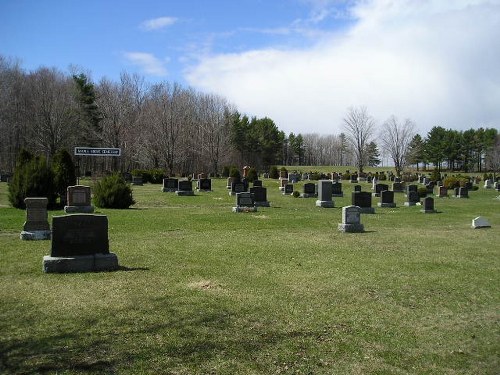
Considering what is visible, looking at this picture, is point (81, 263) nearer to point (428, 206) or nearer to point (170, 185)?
point (428, 206)

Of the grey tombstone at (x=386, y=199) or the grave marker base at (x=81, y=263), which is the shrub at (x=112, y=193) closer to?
the grave marker base at (x=81, y=263)

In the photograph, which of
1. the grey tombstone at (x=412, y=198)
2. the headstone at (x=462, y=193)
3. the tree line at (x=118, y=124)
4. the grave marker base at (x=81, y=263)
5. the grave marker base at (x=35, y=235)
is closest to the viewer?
the grave marker base at (x=81, y=263)

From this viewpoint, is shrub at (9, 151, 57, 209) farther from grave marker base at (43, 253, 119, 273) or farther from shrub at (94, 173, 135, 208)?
grave marker base at (43, 253, 119, 273)

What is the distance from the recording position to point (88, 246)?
369 inches

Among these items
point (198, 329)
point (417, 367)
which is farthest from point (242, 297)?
point (417, 367)

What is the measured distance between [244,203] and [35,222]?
475 inches

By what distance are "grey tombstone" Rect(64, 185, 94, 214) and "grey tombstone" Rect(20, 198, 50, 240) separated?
318 inches

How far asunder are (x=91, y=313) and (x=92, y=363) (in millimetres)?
1719

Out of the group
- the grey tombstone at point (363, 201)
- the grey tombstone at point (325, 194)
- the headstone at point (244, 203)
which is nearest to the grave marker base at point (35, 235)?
the headstone at point (244, 203)

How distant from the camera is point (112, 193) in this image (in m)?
23.3

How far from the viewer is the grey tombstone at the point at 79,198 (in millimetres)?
21031

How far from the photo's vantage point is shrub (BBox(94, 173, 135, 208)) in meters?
23.3

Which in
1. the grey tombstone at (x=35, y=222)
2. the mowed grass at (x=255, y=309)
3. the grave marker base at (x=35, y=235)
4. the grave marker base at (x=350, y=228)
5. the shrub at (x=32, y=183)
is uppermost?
the shrub at (x=32, y=183)

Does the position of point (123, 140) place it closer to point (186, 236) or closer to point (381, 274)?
point (186, 236)
